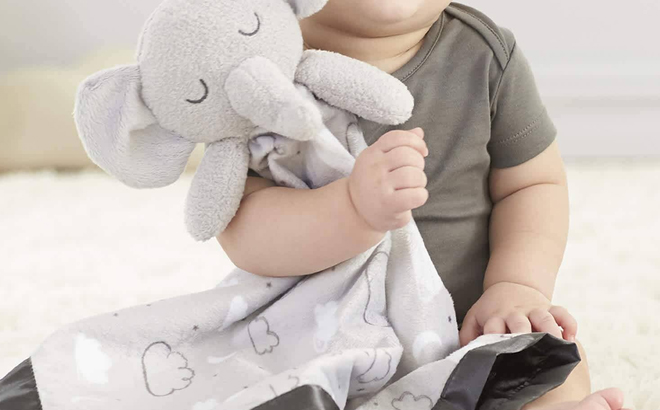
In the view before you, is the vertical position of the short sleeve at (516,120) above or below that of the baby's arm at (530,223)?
above

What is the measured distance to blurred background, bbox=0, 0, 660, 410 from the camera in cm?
86

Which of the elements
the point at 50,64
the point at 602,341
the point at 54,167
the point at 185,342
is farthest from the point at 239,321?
the point at 50,64

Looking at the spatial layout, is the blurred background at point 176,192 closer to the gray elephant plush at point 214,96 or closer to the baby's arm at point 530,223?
the baby's arm at point 530,223

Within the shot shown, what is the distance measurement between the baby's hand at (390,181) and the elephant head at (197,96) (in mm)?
47

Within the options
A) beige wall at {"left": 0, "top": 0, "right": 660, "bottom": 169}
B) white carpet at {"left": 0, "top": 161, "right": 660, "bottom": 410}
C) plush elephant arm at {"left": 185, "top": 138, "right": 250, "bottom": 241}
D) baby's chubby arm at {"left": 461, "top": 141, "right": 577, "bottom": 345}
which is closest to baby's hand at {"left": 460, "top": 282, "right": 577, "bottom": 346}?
baby's chubby arm at {"left": 461, "top": 141, "right": 577, "bottom": 345}

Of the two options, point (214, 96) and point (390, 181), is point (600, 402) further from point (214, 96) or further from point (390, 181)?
point (214, 96)

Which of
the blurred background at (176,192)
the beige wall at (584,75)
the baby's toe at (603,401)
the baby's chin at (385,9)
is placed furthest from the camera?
the beige wall at (584,75)

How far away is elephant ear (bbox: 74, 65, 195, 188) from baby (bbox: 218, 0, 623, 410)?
2.9 inches

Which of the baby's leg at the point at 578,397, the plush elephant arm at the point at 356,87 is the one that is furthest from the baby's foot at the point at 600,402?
the plush elephant arm at the point at 356,87

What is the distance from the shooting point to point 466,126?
0.67 m

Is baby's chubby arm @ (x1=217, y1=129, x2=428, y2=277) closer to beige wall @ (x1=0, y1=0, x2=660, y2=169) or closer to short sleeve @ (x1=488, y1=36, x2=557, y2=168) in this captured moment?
short sleeve @ (x1=488, y1=36, x2=557, y2=168)

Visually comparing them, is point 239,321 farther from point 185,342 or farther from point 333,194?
point 333,194

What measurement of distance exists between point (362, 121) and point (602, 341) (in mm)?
361

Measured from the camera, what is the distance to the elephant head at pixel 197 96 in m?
0.49
